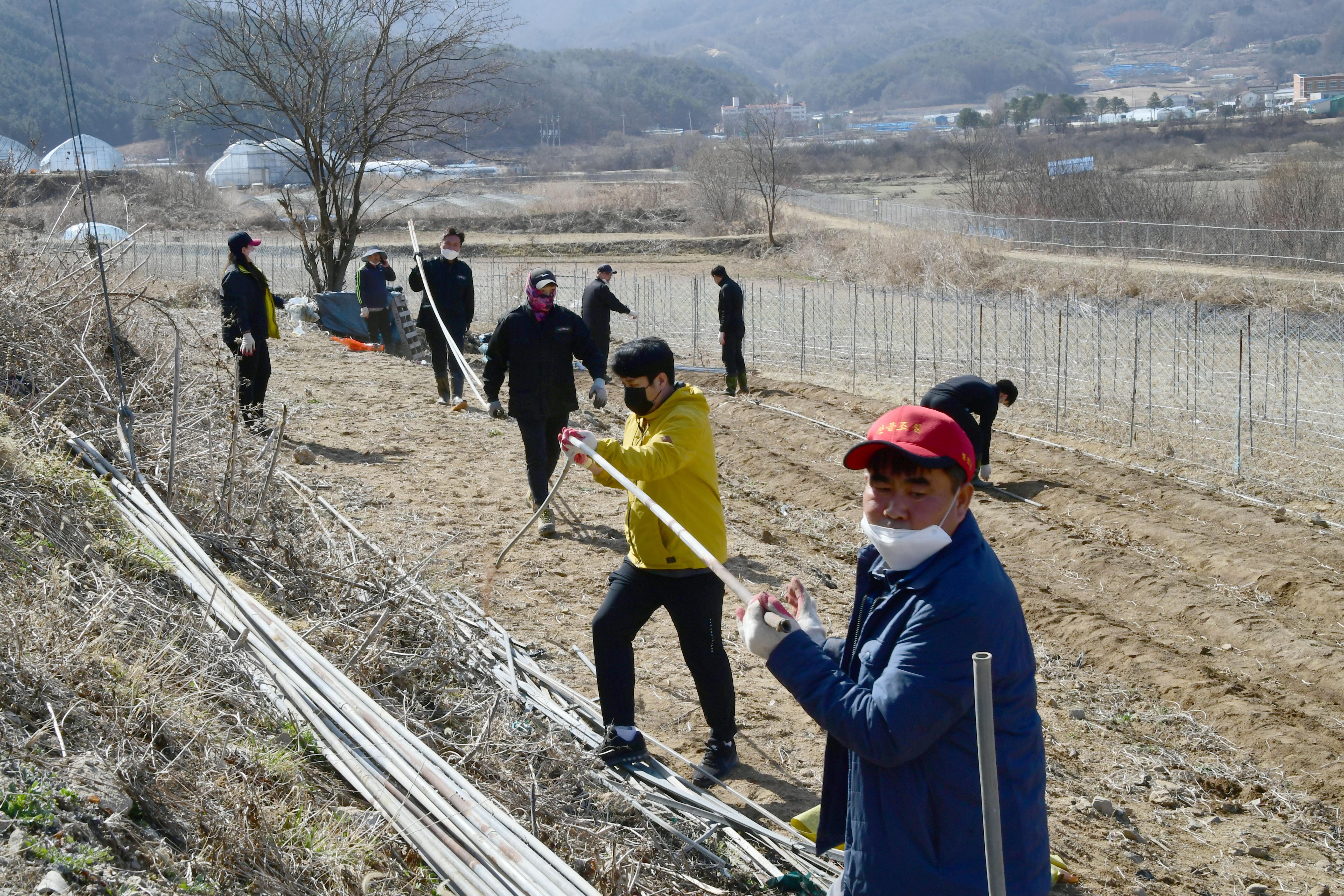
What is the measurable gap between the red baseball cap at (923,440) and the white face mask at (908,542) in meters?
0.10

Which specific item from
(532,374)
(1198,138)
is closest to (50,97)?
(1198,138)

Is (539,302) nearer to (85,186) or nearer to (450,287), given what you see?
(85,186)

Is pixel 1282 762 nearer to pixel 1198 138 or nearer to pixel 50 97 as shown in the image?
pixel 1198 138

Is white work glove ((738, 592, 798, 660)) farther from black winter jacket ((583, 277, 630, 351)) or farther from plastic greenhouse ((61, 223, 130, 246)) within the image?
black winter jacket ((583, 277, 630, 351))

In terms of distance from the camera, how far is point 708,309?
80.9 feet

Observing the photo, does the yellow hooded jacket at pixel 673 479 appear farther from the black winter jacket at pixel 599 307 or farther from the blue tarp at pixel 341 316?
the blue tarp at pixel 341 316

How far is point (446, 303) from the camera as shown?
1129cm

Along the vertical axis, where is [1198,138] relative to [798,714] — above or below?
above

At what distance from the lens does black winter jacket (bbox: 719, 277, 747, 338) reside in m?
14.4

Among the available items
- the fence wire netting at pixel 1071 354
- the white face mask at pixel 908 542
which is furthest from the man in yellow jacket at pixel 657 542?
the fence wire netting at pixel 1071 354

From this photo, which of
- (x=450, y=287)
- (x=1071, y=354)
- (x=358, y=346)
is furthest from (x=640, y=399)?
(x=1071, y=354)

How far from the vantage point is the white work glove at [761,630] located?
2295mm

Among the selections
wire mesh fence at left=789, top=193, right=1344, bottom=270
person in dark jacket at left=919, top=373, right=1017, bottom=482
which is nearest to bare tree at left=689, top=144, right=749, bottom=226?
wire mesh fence at left=789, top=193, right=1344, bottom=270

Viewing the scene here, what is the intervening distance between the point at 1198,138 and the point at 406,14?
88.7 m
